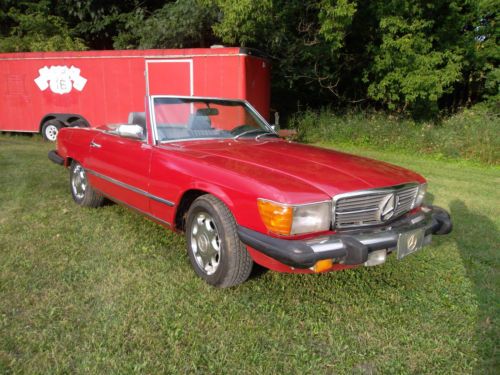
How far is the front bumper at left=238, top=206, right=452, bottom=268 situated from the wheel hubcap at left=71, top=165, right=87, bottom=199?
9.85ft

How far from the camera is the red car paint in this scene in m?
2.65

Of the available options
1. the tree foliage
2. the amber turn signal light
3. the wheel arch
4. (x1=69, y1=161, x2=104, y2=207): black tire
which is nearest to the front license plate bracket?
the amber turn signal light

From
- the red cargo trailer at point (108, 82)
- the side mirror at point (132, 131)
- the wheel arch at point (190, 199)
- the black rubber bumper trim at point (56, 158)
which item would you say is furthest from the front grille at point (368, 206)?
the red cargo trailer at point (108, 82)

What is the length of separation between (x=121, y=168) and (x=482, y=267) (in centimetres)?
351

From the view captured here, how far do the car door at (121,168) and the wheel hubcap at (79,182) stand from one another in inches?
13.7

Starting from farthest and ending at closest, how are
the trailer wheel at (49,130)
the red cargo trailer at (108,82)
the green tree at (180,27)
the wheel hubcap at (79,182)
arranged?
1. the green tree at (180,27)
2. the trailer wheel at (49,130)
3. the red cargo trailer at (108,82)
4. the wheel hubcap at (79,182)

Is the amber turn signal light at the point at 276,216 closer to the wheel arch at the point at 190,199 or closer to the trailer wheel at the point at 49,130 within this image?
the wheel arch at the point at 190,199

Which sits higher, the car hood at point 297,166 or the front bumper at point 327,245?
the car hood at point 297,166

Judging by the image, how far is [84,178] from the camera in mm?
4961

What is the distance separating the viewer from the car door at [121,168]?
12.1 feet

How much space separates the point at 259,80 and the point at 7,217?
7.21 meters

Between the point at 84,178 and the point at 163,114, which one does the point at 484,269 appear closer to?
the point at 163,114

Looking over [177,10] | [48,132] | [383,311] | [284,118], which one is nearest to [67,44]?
[177,10]

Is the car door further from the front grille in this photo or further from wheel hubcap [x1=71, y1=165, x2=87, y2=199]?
the front grille
